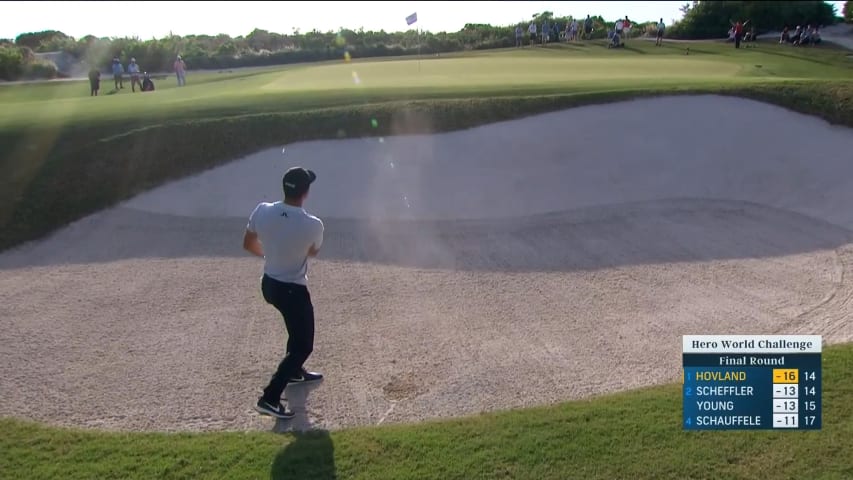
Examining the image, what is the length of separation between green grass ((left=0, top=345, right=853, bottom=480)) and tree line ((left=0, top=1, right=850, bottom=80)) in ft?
125

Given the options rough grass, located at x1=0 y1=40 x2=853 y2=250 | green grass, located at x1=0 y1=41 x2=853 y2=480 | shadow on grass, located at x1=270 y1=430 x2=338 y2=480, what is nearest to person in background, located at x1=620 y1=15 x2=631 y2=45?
green grass, located at x1=0 y1=41 x2=853 y2=480

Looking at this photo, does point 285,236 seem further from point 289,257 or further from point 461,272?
point 461,272

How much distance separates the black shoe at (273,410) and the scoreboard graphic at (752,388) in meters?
3.55

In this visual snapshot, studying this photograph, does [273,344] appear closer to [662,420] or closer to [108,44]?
[662,420]

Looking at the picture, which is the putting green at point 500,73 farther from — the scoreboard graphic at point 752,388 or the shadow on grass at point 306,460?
the shadow on grass at point 306,460

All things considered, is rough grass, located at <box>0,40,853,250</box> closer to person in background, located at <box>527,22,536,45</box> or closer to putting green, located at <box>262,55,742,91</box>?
putting green, located at <box>262,55,742,91</box>

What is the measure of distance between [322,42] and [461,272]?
6088 centimetres

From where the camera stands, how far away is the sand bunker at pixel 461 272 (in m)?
6.95

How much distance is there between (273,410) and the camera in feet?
20.3

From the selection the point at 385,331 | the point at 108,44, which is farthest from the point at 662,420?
the point at 108,44

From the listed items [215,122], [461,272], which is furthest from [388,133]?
[461,272]

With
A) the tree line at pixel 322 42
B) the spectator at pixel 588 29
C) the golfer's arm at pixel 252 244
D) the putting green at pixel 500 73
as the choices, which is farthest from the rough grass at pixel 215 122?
the spectator at pixel 588 29

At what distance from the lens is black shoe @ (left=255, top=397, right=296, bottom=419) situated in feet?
20.2

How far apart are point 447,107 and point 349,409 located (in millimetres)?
10025
